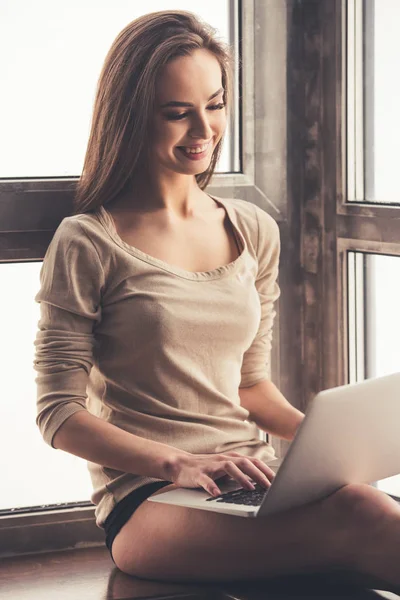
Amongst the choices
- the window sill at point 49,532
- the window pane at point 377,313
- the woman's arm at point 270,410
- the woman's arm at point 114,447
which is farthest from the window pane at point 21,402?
the window pane at point 377,313

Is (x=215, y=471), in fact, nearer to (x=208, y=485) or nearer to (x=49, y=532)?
(x=208, y=485)

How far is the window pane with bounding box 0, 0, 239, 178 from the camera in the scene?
1.90m

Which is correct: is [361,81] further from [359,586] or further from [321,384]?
[359,586]

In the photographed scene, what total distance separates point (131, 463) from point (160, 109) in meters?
0.62

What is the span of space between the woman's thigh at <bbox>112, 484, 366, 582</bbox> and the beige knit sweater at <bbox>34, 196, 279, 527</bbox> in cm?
10

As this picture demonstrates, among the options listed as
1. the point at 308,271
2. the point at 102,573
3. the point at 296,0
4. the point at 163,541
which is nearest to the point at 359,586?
the point at 163,541

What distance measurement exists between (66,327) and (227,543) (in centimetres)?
45

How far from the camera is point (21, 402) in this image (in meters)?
1.97

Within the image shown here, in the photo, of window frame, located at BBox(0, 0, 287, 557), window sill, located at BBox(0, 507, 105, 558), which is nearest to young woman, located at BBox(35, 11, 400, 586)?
window frame, located at BBox(0, 0, 287, 557)

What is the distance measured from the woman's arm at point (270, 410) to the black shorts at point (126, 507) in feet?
1.09

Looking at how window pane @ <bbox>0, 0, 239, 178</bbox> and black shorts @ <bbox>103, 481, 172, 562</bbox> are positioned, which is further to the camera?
window pane @ <bbox>0, 0, 239, 178</bbox>

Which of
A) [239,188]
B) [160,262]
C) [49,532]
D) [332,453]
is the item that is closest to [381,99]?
[239,188]

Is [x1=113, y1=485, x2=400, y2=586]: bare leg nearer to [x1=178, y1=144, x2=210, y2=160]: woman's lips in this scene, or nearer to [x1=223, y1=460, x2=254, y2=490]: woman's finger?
[x1=223, y1=460, x2=254, y2=490]: woman's finger

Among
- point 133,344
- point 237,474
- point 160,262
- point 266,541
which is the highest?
point 160,262
